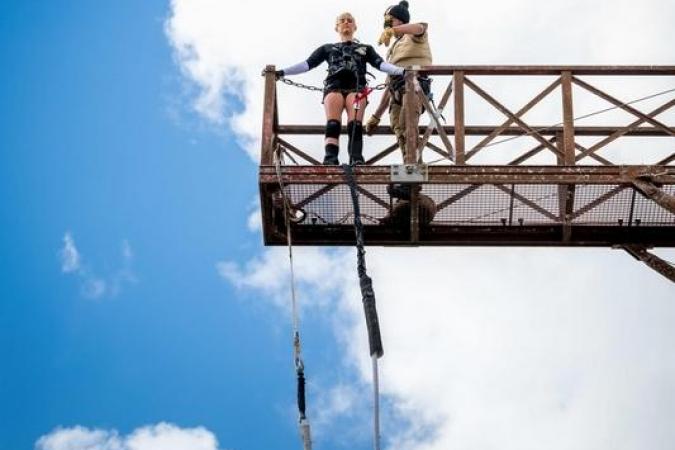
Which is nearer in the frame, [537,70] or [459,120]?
[459,120]

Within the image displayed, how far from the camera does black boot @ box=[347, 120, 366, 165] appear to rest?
13062mm

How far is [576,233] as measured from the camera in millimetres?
13320

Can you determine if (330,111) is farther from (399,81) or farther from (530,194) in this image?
(530,194)

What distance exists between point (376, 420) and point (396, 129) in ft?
18.9

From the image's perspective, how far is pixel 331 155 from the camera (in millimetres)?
13000

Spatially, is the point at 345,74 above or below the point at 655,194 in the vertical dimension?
above

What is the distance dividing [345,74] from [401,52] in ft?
2.66

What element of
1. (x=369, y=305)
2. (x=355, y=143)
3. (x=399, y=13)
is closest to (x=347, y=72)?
(x=355, y=143)

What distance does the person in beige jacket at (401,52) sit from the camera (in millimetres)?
13445

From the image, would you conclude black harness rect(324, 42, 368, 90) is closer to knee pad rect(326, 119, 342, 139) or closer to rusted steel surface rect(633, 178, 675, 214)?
knee pad rect(326, 119, 342, 139)

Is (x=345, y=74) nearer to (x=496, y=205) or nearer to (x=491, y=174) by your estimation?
(x=491, y=174)

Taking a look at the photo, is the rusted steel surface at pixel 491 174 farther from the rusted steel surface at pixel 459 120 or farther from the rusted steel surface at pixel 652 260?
the rusted steel surface at pixel 652 260

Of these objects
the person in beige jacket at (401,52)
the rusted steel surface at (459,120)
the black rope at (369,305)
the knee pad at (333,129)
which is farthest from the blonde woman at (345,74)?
the black rope at (369,305)

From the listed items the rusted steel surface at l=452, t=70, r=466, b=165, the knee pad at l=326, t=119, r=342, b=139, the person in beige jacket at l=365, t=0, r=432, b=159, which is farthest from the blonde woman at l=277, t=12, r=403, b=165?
the rusted steel surface at l=452, t=70, r=466, b=165
